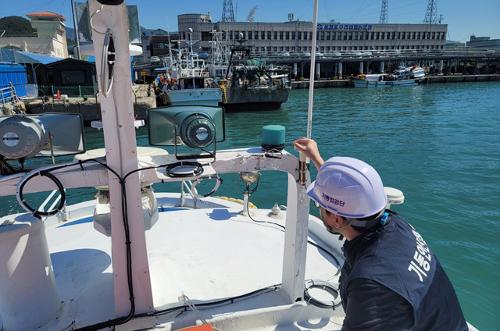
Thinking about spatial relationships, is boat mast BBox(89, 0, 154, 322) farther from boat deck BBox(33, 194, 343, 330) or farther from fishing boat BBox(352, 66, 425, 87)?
fishing boat BBox(352, 66, 425, 87)

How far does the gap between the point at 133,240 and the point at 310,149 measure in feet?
4.47

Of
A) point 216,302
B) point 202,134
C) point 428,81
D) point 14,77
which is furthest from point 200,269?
point 428,81

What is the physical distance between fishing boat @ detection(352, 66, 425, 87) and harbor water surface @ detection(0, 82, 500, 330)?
24.7 meters

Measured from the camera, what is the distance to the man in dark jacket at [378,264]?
1383 millimetres

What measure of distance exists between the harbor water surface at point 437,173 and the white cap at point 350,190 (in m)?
4.67

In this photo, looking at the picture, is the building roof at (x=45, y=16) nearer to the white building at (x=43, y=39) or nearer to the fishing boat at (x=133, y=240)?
the white building at (x=43, y=39)

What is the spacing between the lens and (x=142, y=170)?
7.75ft

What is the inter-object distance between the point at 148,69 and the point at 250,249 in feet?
215

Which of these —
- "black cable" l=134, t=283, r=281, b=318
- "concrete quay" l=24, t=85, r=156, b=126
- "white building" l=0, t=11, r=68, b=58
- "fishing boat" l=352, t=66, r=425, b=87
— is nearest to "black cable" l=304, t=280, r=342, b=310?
"black cable" l=134, t=283, r=281, b=318

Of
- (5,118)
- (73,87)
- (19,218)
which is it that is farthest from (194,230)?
(73,87)

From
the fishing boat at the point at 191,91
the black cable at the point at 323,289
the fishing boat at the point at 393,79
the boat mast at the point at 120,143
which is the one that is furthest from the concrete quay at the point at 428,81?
the boat mast at the point at 120,143

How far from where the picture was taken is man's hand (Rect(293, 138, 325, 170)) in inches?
96.3

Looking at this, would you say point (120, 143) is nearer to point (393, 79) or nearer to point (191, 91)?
point (191, 91)

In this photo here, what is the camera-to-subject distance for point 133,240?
94.2 inches
